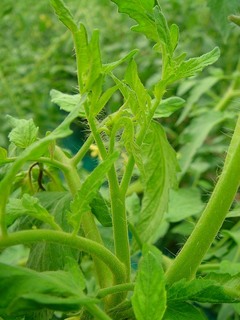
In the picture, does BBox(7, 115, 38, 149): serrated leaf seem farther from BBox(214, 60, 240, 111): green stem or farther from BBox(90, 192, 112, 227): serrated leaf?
BBox(214, 60, 240, 111): green stem

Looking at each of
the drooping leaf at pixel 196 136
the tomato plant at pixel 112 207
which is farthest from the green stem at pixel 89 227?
the drooping leaf at pixel 196 136

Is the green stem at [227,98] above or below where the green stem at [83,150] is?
below

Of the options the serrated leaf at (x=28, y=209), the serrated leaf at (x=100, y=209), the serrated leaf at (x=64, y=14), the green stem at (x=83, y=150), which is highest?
the serrated leaf at (x=64, y=14)

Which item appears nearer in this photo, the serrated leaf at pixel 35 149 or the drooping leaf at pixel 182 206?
the serrated leaf at pixel 35 149

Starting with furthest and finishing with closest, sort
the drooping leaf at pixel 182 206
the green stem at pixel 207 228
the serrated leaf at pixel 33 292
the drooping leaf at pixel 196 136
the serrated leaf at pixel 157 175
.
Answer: the drooping leaf at pixel 196 136 < the drooping leaf at pixel 182 206 < the serrated leaf at pixel 157 175 < the green stem at pixel 207 228 < the serrated leaf at pixel 33 292

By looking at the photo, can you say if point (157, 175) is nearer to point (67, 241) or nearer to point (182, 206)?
point (67, 241)

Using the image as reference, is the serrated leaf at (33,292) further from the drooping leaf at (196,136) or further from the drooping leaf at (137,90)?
the drooping leaf at (196,136)

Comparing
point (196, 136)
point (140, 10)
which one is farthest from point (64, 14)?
point (196, 136)

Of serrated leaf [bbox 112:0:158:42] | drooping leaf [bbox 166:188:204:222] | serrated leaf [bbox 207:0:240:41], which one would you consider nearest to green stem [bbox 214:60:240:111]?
drooping leaf [bbox 166:188:204:222]
